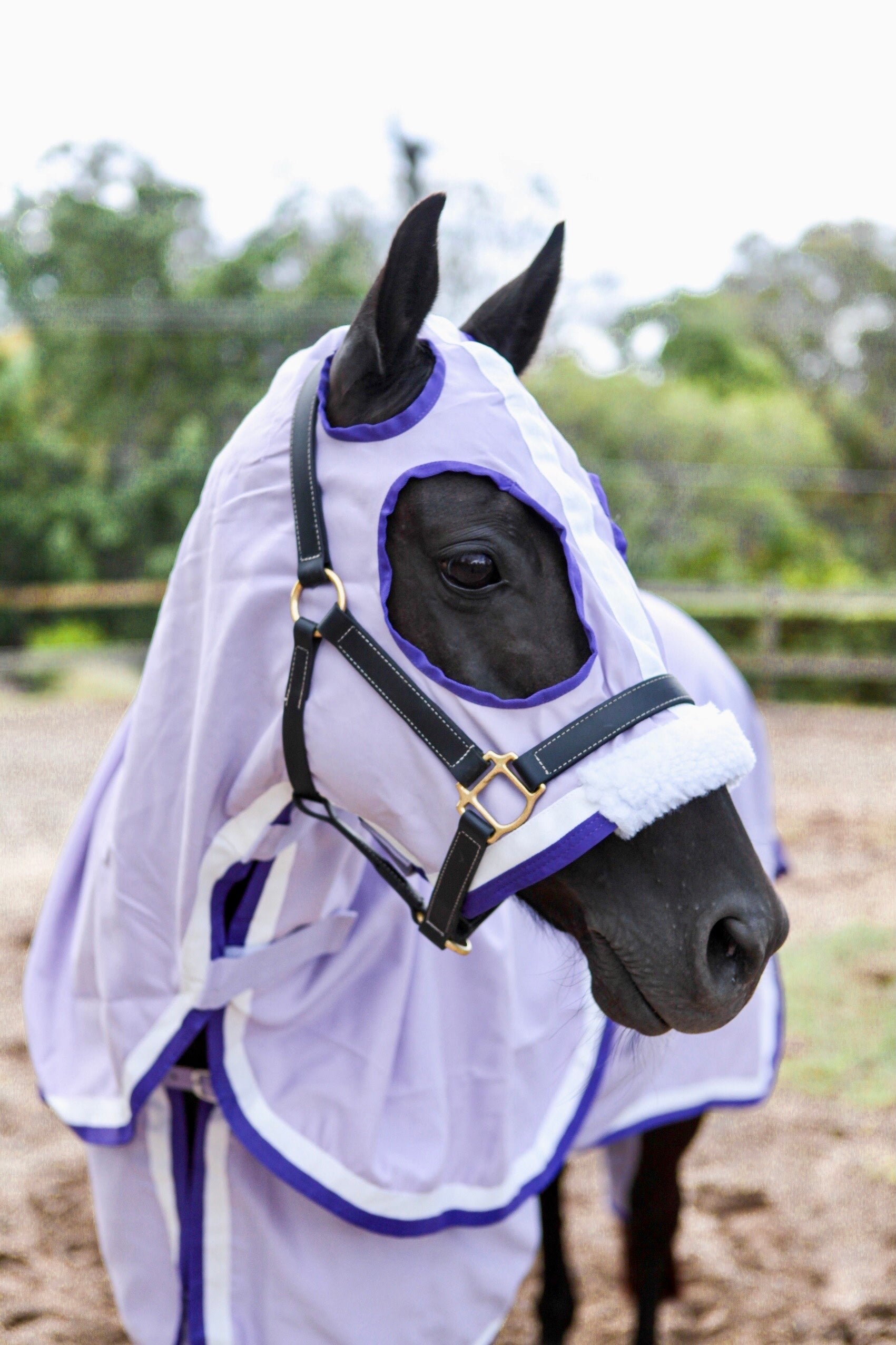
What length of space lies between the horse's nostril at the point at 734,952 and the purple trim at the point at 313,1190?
662mm

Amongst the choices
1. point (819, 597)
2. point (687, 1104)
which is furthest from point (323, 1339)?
point (819, 597)

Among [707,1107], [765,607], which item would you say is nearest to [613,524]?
[707,1107]

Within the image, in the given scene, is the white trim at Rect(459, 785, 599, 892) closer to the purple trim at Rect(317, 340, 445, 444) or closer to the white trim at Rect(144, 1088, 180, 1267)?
the purple trim at Rect(317, 340, 445, 444)

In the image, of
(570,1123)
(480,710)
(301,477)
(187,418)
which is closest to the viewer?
(480,710)

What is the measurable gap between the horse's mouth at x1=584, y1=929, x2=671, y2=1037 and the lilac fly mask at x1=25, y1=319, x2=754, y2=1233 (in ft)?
0.34

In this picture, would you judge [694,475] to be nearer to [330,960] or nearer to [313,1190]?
[330,960]

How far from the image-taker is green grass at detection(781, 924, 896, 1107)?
3.69m

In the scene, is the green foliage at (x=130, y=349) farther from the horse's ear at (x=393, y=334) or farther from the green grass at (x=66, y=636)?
the horse's ear at (x=393, y=334)

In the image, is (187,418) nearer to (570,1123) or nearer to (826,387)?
(570,1123)

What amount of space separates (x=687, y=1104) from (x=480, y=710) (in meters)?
1.37

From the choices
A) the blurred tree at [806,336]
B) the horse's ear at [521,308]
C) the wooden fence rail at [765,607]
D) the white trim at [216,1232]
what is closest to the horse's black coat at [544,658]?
the horse's ear at [521,308]

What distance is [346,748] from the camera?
121 cm

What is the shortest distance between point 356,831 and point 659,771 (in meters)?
0.44

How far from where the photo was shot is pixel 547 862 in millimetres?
1110
